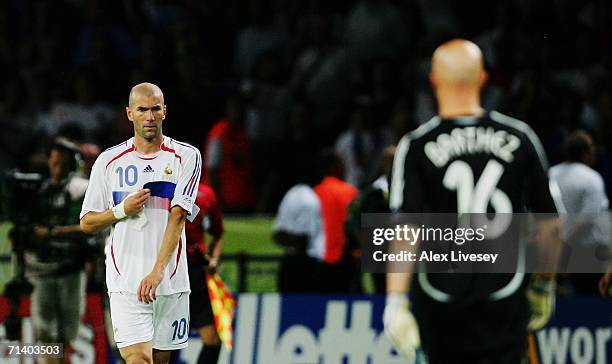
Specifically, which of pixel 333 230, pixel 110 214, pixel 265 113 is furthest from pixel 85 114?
pixel 110 214

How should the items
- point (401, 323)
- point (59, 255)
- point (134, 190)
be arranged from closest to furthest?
point (401, 323) < point (134, 190) < point (59, 255)

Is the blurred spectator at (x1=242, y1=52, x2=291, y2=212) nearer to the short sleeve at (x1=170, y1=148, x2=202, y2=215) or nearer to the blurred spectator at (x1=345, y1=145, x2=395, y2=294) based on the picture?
the blurred spectator at (x1=345, y1=145, x2=395, y2=294)

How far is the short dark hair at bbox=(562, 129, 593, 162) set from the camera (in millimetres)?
11539

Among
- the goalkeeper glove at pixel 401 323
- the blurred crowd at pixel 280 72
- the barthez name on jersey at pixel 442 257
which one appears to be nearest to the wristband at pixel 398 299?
the goalkeeper glove at pixel 401 323

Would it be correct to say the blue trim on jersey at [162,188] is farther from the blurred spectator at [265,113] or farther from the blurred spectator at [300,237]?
the blurred spectator at [265,113]

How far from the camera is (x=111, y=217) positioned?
7.73m

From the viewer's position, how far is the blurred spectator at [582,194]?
11.5 m

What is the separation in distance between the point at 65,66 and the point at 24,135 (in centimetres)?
109

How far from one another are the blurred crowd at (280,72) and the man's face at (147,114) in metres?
5.30

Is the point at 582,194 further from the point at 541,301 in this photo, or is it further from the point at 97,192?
the point at 541,301

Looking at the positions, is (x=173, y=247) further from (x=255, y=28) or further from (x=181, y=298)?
(x=255, y=28)

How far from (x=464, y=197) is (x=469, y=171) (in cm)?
11

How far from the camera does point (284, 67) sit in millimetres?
14680

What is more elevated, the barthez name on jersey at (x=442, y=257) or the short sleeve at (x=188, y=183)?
the short sleeve at (x=188, y=183)
